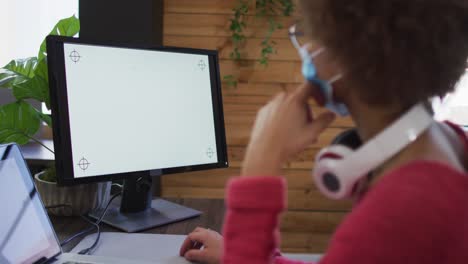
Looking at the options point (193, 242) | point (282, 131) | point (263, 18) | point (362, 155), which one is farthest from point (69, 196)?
point (263, 18)

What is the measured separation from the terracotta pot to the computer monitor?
0.23 feet

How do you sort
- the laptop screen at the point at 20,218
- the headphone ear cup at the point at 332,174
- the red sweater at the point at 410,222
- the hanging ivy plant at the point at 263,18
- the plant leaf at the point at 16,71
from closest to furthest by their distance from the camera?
the red sweater at the point at 410,222 → the headphone ear cup at the point at 332,174 → the laptop screen at the point at 20,218 → the plant leaf at the point at 16,71 → the hanging ivy plant at the point at 263,18

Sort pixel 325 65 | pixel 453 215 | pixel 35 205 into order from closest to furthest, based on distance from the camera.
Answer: pixel 453 215, pixel 325 65, pixel 35 205

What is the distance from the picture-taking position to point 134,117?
117 cm

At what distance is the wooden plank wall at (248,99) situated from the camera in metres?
2.18

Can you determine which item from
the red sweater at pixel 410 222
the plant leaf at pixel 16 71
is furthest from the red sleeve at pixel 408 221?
the plant leaf at pixel 16 71

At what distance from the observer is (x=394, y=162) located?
54 centimetres

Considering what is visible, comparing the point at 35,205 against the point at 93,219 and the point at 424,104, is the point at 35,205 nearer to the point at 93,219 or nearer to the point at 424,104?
the point at 93,219

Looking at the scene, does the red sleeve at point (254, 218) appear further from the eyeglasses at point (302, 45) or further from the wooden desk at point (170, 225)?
the wooden desk at point (170, 225)

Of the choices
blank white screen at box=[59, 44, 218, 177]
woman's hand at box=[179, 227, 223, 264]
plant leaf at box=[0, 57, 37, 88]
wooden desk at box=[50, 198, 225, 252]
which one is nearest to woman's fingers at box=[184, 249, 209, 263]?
woman's hand at box=[179, 227, 223, 264]

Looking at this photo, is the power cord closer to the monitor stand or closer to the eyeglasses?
the monitor stand

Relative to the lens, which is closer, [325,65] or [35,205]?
[325,65]

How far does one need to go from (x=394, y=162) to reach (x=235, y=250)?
0.22 meters

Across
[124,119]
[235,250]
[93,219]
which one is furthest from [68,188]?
[235,250]
